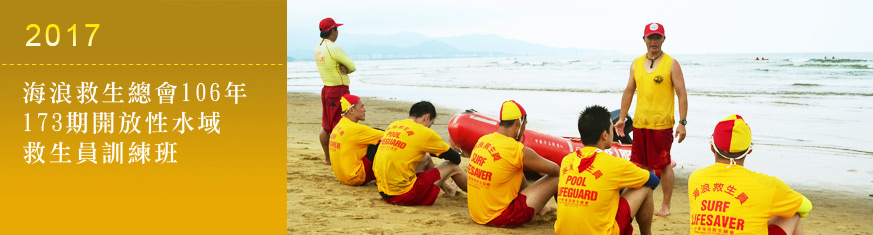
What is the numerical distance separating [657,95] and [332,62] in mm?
3592

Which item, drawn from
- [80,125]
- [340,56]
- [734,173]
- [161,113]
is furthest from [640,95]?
[80,125]

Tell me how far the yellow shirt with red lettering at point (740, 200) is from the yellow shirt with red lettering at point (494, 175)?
1.62 meters

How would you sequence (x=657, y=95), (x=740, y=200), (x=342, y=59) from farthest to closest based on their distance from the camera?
(x=342, y=59) < (x=657, y=95) < (x=740, y=200)

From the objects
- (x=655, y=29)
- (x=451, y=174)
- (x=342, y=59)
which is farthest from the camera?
(x=342, y=59)

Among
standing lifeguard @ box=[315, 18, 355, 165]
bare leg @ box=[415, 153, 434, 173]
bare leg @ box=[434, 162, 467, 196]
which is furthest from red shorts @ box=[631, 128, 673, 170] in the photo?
standing lifeguard @ box=[315, 18, 355, 165]

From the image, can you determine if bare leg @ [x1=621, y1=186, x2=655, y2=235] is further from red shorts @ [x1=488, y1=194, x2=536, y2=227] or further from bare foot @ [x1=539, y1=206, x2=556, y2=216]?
bare foot @ [x1=539, y1=206, x2=556, y2=216]

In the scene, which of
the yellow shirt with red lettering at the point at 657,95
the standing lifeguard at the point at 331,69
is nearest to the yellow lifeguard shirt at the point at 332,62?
the standing lifeguard at the point at 331,69

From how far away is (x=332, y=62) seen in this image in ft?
26.3

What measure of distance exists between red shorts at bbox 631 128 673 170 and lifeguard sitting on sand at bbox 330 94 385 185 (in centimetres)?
230

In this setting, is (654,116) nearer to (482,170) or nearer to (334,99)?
(482,170)

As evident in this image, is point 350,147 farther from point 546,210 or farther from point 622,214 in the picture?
point 622,214

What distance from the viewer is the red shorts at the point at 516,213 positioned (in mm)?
5379

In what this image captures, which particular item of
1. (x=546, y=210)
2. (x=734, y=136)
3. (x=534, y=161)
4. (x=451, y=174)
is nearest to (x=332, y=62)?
(x=451, y=174)

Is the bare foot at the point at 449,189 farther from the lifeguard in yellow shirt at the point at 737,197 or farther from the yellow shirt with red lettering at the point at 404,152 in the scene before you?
the lifeguard in yellow shirt at the point at 737,197
